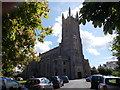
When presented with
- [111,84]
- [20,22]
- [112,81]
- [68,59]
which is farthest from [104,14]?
[68,59]

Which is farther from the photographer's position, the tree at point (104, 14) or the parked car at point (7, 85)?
the parked car at point (7, 85)

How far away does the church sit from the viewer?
198ft

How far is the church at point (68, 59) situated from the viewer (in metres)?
60.2

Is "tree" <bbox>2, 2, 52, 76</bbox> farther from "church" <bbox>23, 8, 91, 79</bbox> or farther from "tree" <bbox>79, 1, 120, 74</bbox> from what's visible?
"church" <bbox>23, 8, 91, 79</bbox>

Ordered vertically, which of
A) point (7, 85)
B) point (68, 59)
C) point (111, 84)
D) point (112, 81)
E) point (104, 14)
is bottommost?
point (111, 84)

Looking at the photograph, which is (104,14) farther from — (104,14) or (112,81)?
(112,81)

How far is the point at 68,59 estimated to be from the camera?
205ft

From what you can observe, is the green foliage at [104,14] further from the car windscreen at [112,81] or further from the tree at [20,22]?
the car windscreen at [112,81]

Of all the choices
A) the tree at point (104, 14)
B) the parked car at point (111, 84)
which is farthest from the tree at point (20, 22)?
the parked car at point (111, 84)

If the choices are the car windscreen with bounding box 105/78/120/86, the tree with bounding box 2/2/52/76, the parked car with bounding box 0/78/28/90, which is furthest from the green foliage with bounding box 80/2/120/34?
the car windscreen with bounding box 105/78/120/86

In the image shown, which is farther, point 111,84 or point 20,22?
point 111,84

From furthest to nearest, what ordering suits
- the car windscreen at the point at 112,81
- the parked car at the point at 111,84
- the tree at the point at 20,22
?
the car windscreen at the point at 112,81
the parked car at the point at 111,84
the tree at the point at 20,22

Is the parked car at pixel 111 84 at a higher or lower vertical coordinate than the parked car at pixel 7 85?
lower

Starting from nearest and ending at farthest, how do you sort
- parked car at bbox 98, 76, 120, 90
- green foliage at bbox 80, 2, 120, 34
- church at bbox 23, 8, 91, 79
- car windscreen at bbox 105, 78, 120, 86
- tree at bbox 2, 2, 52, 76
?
green foliage at bbox 80, 2, 120, 34 → tree at bbox 2, 2, 52, 76 → parked car at bbox 98, 76, 120, 90 → car windscreen at bbox 105, 78, 120, 86 → church at bbox 23, 8, 91, 79
